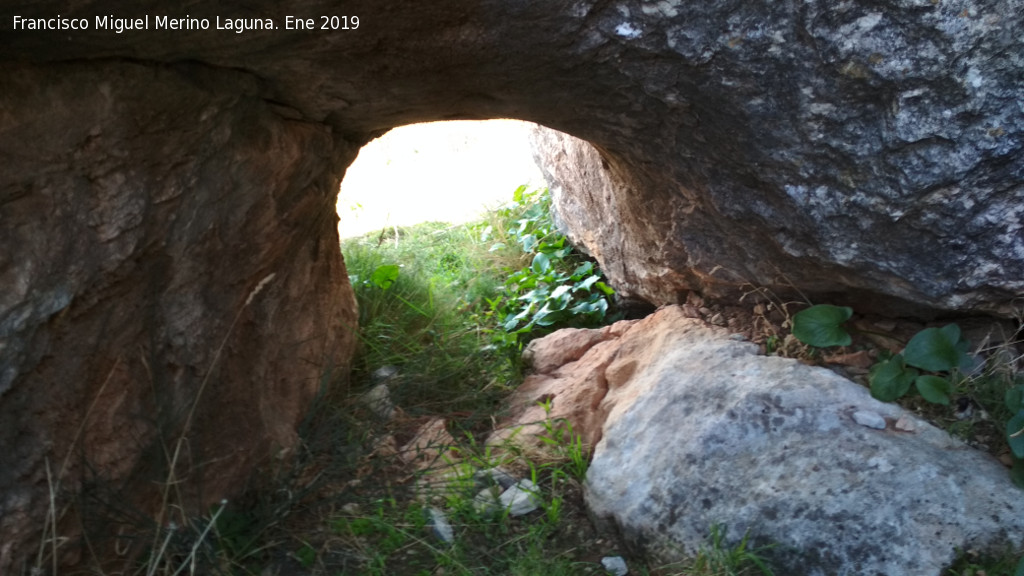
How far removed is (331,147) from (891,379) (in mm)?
1722

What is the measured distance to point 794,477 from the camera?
7.88 ft

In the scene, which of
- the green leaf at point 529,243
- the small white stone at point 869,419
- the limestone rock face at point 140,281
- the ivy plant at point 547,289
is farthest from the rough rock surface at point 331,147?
the green leaf at point 529,243

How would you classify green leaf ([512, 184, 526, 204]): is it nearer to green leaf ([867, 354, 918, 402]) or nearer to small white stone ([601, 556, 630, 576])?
green leaf ([867, 354, 918, 402])

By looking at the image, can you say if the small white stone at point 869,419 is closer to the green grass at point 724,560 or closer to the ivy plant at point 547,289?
the green grass at point 724,560

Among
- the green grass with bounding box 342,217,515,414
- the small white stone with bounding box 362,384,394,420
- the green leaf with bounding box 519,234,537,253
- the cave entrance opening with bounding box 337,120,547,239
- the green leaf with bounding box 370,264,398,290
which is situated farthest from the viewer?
the cave entrance opening with bounding box 337,120,547,239

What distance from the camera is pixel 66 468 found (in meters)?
2.15

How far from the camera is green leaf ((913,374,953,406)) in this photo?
2498mm

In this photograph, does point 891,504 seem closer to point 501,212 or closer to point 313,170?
point 313,170

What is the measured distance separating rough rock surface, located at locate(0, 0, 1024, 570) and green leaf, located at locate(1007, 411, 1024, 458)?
321 millimetres

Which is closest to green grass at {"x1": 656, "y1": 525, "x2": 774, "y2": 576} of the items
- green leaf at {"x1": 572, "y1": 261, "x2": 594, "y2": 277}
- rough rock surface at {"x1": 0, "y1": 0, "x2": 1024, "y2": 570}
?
rough rock surface at {"x1": 0, "y1": 0, "x2": 1024, "y2": 570}

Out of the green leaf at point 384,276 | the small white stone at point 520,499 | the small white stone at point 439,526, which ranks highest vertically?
the green leaf at point 384,276

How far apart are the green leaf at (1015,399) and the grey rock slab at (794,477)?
15 centimetres

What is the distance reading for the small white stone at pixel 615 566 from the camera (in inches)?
96.2

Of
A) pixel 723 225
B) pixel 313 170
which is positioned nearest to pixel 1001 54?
pixel 723 225
